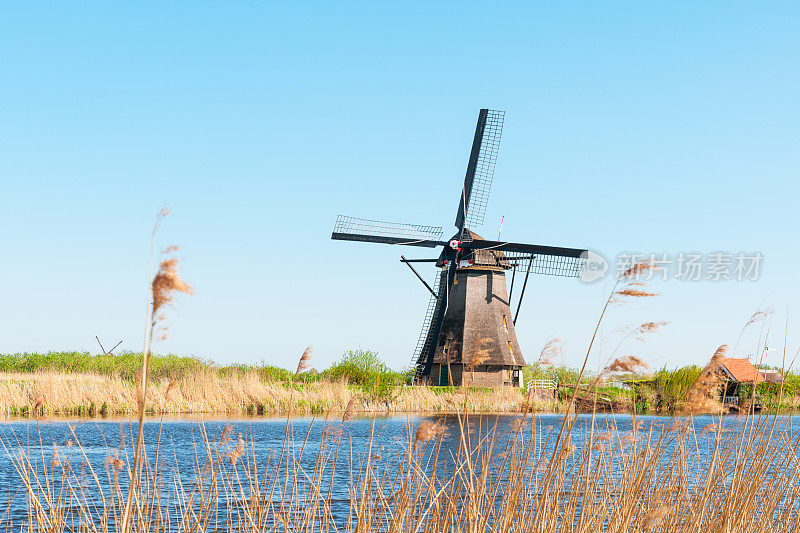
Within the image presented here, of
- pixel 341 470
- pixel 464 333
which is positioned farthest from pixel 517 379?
pixel 341 470

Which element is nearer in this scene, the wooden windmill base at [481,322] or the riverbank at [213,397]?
the riverbank at [213,397]

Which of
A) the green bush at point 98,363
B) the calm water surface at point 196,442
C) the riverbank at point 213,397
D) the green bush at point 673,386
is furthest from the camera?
the green bush at point 98,363

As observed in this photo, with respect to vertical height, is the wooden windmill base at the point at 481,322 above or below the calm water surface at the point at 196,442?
above

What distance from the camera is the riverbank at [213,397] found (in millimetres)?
15052

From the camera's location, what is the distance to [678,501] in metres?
3.51

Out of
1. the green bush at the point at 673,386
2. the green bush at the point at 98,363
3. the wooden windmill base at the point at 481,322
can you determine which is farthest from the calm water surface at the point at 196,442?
the wooden windmill base at the point at 481,322

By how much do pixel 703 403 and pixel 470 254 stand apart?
20.8 m

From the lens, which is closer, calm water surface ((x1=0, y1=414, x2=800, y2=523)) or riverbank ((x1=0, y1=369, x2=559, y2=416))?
calm water surface ((x1=0, y1=414, x2=800, y2=523))

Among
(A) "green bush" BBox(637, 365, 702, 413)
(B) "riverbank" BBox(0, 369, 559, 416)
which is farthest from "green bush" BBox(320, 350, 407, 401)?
(A) "green bush" BBox(637, 365, 702, 413)

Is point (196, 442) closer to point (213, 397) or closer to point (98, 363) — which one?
point (213, 397)

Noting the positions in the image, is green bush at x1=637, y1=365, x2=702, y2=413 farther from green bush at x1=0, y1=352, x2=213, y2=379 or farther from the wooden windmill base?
green bush at x1=0, y1=352, x2=213, y2=379

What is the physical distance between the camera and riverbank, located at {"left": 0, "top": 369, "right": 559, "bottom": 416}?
15.1 m

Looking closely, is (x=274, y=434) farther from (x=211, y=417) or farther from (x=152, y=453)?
(x=152, y=453)

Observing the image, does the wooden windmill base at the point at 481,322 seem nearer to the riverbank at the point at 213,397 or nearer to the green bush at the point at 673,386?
the riverbank at the point at 213,397
